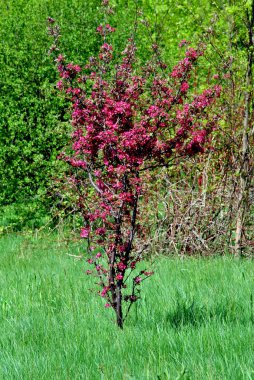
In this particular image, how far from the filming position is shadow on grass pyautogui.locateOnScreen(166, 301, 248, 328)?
525cm

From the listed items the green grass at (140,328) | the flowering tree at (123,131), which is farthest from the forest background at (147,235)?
the flowering tree at (123,131)

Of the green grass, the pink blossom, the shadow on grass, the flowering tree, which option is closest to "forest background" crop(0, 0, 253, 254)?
the green grass

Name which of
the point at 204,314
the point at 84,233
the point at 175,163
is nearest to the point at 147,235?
the point at 175,163

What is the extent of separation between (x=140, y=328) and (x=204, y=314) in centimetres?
53

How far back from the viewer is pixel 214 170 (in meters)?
9.34

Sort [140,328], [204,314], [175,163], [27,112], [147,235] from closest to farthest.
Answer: [140,328], [204,314], [175,163], [147,235], [27,112]

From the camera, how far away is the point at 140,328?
521 cm

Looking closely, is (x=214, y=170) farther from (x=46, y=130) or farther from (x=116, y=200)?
(x=116, y=200)

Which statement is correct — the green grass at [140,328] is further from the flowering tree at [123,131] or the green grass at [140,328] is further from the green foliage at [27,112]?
the green foliage at [27,112]

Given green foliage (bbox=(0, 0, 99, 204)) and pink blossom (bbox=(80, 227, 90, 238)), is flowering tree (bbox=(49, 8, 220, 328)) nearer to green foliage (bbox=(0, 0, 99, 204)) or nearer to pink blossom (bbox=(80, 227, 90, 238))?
pink blossom (bbox=(80, 227, 90, 238))

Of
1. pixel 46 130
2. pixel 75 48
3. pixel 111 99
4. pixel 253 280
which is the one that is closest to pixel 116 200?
pixel 111 99

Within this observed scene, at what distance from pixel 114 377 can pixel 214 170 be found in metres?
5.54

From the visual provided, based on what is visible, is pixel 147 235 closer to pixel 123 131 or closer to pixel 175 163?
pixel 175 163

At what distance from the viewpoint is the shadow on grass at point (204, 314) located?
17.2 feet
